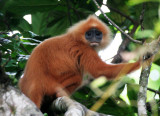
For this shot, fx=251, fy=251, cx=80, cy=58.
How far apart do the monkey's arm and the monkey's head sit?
22.6 inches

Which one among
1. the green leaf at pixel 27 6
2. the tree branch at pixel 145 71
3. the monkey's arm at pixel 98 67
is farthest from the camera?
the green leaf at pixel 27 6

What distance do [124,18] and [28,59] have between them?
2.95m

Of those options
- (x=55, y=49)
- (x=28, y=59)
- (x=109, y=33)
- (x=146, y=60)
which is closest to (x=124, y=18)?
(x=109, y=33)

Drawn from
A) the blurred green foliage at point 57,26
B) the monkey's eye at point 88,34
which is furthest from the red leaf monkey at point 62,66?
the blurred green foliage at point 57,26

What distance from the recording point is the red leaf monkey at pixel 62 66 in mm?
4773

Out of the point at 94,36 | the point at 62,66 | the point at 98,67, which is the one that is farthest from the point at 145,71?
the point at 94,36

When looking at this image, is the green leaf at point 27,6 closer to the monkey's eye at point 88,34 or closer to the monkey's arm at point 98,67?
the monkey's eye at point 88,34

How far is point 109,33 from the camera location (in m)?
6.63

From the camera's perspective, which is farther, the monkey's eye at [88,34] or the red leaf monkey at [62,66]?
the monkey's eye at [88,34]

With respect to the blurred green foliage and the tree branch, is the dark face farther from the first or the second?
the tree branch

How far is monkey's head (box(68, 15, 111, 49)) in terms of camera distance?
5969 mm

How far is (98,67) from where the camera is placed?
17.4 ft

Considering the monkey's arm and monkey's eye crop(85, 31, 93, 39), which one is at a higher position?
monkey's eye crop(85, 31, 93, 39)

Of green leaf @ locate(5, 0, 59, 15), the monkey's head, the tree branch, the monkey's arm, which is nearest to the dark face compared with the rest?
the monkey's head
